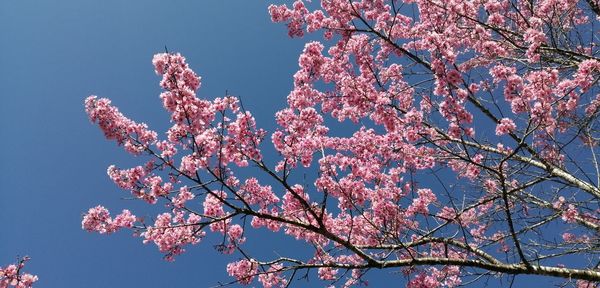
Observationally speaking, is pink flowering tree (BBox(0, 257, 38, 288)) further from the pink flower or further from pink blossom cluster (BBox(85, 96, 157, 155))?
the pink flower

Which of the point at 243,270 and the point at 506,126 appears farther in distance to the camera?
the point at 243,270

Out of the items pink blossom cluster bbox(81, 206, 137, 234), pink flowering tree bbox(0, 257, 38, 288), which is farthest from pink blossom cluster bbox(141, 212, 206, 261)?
pink flowering tree bbox(0, 257, 38, 288)

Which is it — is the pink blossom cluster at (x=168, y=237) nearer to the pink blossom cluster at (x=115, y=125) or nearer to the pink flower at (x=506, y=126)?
the pink blossom cluster at (x=115, y=125)

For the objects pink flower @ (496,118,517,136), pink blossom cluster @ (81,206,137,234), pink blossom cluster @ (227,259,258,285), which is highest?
pink flower @ (496,118,517,136)

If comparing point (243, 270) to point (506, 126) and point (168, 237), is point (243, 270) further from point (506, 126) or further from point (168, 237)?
point (506, 126)

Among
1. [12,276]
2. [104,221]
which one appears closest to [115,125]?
[104,221]

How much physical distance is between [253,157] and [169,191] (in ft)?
3.98

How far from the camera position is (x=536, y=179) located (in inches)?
272

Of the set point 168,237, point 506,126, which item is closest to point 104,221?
point 168,237

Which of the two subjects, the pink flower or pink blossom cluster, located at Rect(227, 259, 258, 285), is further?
pink blossom cluster, located at Rect(227, 259, 258, 285)

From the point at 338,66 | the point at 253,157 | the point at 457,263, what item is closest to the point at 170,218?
the point at 253,157

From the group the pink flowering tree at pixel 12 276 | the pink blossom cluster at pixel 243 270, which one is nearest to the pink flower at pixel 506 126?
the pink blossom cluster at pixel 243 270

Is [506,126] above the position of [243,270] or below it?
above

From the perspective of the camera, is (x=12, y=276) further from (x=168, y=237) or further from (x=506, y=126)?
(x=506, y=126)
